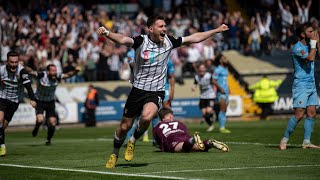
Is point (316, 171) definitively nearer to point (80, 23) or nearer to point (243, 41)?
point (80, 23)

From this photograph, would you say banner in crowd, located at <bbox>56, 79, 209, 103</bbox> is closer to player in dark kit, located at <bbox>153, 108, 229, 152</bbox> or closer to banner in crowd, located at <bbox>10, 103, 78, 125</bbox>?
banner in crowd, located at <bbox>10, 103, 78, 125</bbox>

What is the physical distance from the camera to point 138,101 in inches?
571

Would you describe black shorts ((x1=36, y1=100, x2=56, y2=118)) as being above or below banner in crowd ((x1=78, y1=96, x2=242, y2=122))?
above

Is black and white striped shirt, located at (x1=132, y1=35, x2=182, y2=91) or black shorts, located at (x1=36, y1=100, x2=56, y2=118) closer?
black and white striped shirt, located at (x1=132, y1=35, x2=182, y2=91)

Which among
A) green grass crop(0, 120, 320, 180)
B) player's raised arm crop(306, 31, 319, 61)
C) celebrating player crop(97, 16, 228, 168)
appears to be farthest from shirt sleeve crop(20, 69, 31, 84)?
player's raised arm crop(306, 31, 319, 61)

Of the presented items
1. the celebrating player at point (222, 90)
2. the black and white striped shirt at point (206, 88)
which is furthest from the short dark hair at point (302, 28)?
the black and white striped shirt at point (206, 88)

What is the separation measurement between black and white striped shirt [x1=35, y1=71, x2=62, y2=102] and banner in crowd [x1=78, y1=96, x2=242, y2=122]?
13.8m

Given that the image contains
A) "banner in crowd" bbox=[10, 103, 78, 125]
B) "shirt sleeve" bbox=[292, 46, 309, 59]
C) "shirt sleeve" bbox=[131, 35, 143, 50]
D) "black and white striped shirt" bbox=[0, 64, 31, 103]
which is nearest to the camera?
"shirt sleeve" bbox=[131, 35, 143, 50]

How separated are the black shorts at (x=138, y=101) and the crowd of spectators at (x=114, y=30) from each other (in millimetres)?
21723

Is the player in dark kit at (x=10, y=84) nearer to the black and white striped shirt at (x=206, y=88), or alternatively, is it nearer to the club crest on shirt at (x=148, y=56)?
the club crest on shirt at (x=148, y=56)

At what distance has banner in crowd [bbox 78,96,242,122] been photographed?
123ft

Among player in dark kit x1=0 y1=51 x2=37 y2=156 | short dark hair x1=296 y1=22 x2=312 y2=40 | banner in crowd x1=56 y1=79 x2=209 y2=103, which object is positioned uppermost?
short dark hair x1=296 y1=22 x2=312 y2=40

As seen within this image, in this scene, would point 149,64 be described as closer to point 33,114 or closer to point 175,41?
point 175,41

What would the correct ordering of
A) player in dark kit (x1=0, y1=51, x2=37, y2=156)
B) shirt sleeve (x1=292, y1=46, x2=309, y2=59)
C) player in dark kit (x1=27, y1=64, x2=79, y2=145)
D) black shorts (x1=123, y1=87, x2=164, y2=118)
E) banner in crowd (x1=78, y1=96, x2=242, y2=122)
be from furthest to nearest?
banner in crowd (x1=78, y1=96, x2=242, y2=122) → player in dark kit (x1=27, y1=64, x2=79, y2=145) → player in dark kit (x1=0, y1=51, x2=37, y2=156) → shirt sleeve (x1=292, y1=46, x2=309, y2=59) → black shorts (x1=123, y1=87, x2=164, y2=118)
